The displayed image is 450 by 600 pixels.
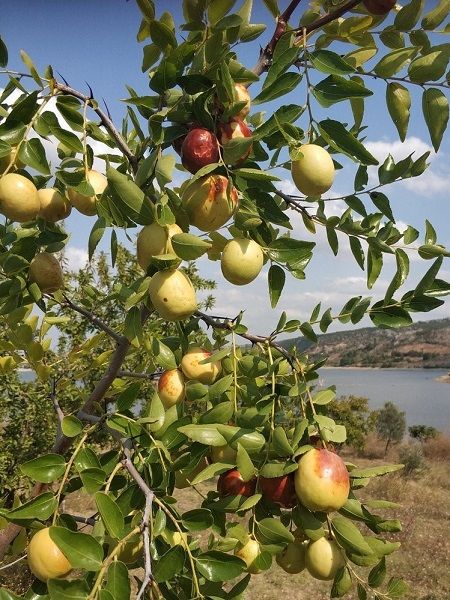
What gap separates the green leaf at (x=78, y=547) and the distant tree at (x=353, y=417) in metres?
18.9

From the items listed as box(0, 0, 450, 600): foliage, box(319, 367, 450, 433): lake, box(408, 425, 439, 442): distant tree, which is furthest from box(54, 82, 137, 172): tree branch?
box(319, 367, 450, 433): lake

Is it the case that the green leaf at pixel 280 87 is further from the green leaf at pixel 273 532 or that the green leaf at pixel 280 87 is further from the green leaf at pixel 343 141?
the green leaf at pixel 273 532

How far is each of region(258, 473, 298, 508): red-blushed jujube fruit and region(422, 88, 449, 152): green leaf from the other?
0.99 metres

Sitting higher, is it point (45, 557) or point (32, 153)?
point (32, 153)

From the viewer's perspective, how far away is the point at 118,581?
1074mm

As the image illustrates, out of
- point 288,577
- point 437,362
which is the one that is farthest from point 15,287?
point 437,362

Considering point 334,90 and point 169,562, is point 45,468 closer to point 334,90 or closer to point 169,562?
point 169,562

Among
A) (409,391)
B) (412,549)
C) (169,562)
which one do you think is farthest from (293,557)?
(409,391)

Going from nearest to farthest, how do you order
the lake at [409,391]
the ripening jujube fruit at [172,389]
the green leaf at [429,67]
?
the green leaf at [429,67] < the ripening jujube fruit at [172,389] < the lake at [409,391]

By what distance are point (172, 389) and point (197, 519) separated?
474 millimetres

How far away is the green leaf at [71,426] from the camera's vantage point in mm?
1328

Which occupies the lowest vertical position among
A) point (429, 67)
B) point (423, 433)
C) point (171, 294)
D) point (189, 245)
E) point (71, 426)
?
point (423, 433)

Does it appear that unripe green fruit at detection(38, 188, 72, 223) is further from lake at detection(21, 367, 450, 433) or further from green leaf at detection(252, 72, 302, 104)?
lake at detection(21, 367, 450, 433)

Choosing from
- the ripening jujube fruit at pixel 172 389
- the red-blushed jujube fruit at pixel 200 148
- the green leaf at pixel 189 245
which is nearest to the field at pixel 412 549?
the ripening jujube fruit at pixel 172 389
